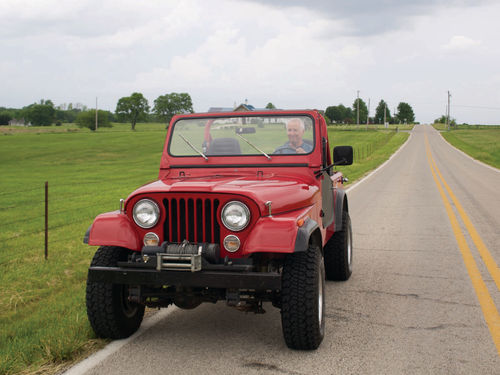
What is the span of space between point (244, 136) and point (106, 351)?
2.50 metres

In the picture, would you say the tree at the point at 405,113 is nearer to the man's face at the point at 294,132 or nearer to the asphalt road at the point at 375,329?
the asphalt road at the point at 375,329

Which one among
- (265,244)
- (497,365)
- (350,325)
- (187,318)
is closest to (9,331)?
(187,318)

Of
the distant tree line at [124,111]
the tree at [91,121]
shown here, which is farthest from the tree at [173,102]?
the tree at [91,121]

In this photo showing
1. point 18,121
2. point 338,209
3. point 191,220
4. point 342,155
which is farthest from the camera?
point 18,121

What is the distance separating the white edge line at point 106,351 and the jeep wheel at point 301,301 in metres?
1.33

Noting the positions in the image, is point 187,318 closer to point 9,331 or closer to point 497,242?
point 9,331

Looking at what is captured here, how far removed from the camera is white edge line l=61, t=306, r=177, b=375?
3.84 metres

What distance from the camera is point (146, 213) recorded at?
4.15m

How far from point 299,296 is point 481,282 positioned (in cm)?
327

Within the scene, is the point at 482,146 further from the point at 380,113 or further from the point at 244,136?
the point at 380,113

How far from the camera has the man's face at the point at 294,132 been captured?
18.2ft

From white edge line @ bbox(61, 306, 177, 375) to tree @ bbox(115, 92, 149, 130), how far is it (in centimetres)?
12273

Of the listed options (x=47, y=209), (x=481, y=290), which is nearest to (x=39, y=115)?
(x=47, y=209)

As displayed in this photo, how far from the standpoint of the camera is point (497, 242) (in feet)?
28.7
